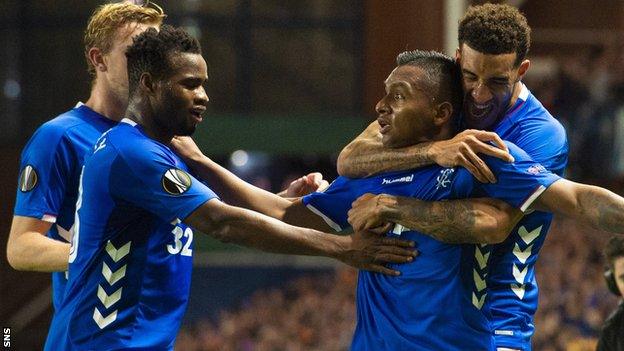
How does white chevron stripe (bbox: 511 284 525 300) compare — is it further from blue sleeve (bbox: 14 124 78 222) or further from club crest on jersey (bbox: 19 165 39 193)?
club crest on jersey (bbox: 19 165 39 193)

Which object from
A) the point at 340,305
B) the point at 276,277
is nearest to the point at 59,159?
the point at 340,305

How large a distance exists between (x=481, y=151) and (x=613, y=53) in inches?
444

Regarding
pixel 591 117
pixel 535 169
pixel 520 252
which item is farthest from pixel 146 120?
pixel 591 117

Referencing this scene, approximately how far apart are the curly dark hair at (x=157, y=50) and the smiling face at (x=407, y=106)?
76cm

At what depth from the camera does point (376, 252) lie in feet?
14.0

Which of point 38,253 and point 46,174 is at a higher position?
point 46,174

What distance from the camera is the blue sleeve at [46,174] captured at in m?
4.92

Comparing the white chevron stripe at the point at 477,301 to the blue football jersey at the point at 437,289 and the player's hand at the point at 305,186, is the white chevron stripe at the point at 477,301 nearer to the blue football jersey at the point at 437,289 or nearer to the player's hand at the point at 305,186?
the blue football jersey at the point at 437,289

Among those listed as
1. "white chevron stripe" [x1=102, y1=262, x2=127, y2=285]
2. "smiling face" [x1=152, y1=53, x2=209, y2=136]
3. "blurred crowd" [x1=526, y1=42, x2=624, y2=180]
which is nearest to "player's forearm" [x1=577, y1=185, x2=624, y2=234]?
"smiling face" [x1=152, y1=53, x2=209, y2=136]

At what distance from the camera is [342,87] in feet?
50.5

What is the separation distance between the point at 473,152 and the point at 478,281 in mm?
500

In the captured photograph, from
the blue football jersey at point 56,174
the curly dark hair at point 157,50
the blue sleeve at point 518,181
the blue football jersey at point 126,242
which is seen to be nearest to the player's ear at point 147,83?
the curly dark hair at point 157,50

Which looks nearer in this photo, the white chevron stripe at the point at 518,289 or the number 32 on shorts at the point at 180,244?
the number 32 on shorts at the point at 180,244

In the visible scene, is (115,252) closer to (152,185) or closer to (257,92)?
(152,185)
